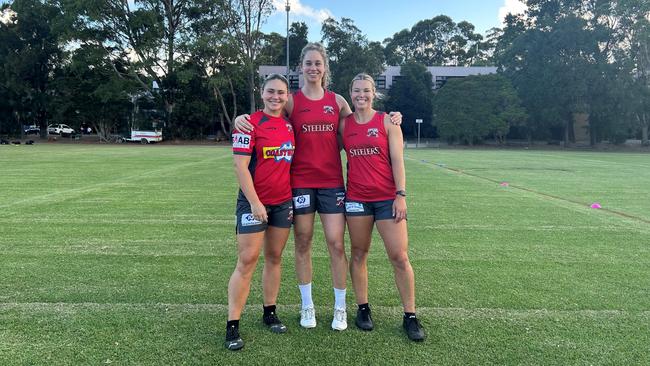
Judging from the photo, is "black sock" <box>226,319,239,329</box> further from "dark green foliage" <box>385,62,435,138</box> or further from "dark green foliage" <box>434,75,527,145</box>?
"dark green foliage" <box>385,62,435,138</box>

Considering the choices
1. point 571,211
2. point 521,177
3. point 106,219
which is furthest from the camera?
point 521,177

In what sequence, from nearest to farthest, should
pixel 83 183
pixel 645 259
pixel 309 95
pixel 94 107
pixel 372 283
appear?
1. pixel 309 95
2. pixel 372 283
3. pixel 645 259
4. pixel 83 183
5. pixel 94 107

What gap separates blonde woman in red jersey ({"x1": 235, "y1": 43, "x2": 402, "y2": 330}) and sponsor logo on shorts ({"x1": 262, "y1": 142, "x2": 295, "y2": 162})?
110mm

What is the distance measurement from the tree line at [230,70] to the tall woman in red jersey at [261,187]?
41402 millimetres

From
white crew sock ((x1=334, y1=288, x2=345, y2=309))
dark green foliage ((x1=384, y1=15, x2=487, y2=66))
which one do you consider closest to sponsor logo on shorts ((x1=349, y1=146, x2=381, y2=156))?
white crew sock ((x1=334, y1=288, x2=345, y2=309))

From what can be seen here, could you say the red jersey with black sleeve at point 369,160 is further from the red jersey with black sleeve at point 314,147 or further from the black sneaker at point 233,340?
the black sneaker at point 233,340

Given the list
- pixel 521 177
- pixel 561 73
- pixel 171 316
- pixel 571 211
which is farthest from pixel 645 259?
pixel 561 73

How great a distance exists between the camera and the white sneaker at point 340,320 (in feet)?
11.1

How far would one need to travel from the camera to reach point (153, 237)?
6.18 metres

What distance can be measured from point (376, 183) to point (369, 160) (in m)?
0.18

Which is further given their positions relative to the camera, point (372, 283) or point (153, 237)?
point (153, 237)

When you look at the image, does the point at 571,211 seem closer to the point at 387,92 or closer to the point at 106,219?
the point at 106,219

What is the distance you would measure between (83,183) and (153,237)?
7.01m

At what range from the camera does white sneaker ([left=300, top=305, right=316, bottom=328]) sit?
3.41 metres
